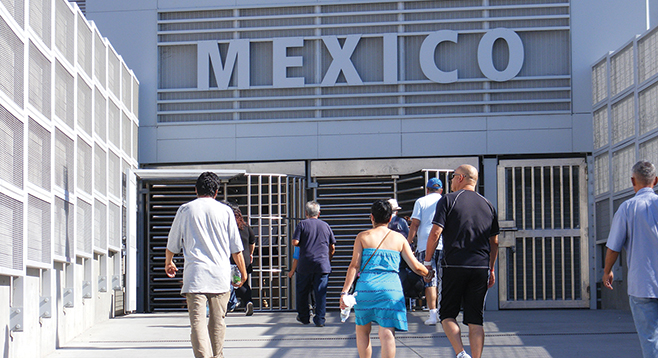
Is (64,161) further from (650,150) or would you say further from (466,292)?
(650,150)

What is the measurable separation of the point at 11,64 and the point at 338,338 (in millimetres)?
4634

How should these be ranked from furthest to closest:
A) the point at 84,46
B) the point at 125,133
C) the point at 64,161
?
1. the point at 125,133
2. the point at 84,46
3. the point at 64,161

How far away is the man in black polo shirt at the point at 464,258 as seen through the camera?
713 cm

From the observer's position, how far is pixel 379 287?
687cm

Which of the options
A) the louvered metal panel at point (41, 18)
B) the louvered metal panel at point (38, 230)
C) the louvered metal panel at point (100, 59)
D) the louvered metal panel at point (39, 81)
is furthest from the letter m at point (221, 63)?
the louvered metal panel at point (38, 230)

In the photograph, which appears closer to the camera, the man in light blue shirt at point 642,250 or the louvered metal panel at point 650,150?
the man in light blue shirt at point 642,250

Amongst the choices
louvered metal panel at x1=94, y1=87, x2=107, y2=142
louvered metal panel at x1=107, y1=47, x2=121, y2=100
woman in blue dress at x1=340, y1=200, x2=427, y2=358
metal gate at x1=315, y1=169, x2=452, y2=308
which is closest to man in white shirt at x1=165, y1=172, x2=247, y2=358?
woman in blue dress at x1=340, y1=200, x2=427, y2=358

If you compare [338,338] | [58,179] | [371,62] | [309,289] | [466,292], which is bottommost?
[338,338]

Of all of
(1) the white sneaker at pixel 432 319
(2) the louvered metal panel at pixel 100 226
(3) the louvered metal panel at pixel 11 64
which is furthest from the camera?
(2) the louvered metal panel at pixel 100 226

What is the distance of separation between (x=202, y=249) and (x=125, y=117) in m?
7.27

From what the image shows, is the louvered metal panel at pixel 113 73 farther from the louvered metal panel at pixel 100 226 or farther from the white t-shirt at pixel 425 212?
the white t-shirt at pixel 425 212

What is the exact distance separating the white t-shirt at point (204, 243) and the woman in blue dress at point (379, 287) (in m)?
1.10

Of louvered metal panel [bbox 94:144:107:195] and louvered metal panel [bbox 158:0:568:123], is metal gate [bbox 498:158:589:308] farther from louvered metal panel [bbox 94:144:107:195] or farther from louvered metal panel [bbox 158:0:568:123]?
louvered metal panel [bbox 94:144:107:195]

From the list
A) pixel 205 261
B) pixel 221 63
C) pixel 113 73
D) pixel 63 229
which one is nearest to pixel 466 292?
pixel 205 261
